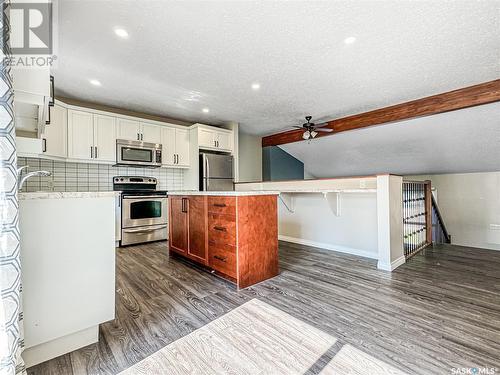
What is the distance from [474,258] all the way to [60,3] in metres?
5.47

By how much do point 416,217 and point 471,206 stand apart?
3.62 m

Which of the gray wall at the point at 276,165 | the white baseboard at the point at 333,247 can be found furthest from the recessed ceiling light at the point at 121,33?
the gray wall at the point at 276,165

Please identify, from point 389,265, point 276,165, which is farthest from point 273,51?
point 276,165

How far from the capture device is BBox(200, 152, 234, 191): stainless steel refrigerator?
4841mm

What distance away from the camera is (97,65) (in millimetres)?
2830

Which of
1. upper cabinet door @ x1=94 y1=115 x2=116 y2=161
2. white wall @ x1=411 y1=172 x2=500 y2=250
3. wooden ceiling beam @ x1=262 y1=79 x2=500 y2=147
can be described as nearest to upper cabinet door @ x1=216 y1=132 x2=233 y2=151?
upper cabinet door @ x1=94 y1=115 x2=116 y2=161

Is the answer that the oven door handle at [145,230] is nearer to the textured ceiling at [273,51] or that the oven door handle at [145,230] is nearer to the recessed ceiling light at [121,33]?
the textured ceiling at [273,51]

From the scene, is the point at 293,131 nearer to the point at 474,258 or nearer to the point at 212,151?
the point at 212,151

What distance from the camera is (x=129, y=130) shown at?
4250mm

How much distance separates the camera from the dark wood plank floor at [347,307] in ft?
4.62

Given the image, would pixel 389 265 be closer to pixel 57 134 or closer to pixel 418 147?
pixel 418 147

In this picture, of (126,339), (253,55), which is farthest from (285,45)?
(126,339)

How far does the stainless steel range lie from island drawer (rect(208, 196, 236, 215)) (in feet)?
7.09

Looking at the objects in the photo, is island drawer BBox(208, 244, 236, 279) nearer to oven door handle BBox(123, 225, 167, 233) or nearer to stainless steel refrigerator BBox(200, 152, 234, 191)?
oven door handle BBox(123, 225, 167, 233)
